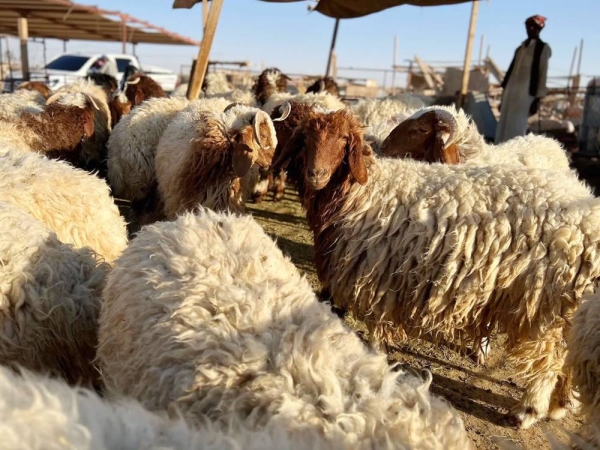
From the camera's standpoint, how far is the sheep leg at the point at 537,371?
3439 mm

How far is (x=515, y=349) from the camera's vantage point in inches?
140

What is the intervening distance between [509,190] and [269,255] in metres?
2.01

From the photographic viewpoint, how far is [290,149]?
4242 mm

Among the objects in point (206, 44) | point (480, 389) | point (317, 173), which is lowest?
point (480, 389)

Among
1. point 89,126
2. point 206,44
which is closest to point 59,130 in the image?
point 89,126

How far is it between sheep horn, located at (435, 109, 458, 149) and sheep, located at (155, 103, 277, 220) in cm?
175

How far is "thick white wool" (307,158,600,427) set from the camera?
10.8 ft

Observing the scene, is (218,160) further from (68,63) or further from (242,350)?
(68,63)

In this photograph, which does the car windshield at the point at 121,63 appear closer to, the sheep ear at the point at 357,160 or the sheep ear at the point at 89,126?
the sheep ear at the point at 89,126

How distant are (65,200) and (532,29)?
6.87 meters

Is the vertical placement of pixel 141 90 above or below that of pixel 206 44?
below

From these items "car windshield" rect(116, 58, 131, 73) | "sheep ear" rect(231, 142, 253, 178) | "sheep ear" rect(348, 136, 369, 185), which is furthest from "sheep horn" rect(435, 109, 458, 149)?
"car windshield" rect(116, 58, 131, 73)

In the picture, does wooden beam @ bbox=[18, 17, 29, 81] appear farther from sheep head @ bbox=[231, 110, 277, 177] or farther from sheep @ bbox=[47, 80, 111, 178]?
sheep head @ bbox=[231, 110, 277, 177]

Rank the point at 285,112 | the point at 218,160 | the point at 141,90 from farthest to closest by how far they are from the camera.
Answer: the point at 141,90
the point at 285,112
the point at 218,160
